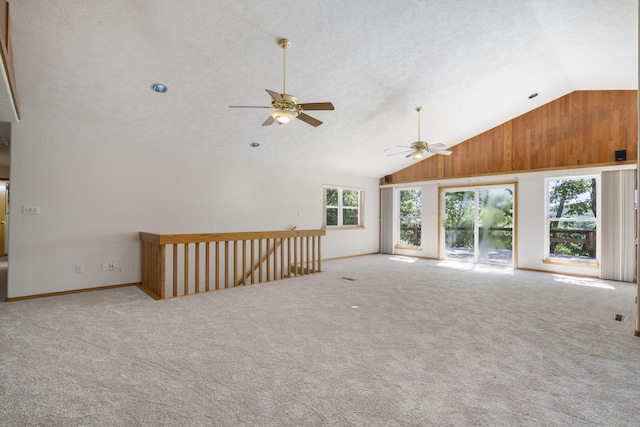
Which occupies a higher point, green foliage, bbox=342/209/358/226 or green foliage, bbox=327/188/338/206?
green foliage, bbox=327/188/338/206

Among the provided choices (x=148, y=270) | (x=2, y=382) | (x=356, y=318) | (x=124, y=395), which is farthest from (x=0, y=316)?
(x=356, y=318)

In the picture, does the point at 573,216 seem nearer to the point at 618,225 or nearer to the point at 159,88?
the point at 618,225

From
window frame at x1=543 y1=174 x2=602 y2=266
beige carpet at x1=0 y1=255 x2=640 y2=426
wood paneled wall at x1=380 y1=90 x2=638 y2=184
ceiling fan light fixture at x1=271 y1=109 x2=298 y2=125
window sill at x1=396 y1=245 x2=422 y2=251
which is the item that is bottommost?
beige carpet at x1=0 y1=255 x2=640 y2=426

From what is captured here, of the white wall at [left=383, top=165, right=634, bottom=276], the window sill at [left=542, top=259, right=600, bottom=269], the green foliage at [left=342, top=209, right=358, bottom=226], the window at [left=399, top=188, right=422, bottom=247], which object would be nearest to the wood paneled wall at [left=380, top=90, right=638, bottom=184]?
the white wall at [left=383, top=165, right=634, bottom=276]

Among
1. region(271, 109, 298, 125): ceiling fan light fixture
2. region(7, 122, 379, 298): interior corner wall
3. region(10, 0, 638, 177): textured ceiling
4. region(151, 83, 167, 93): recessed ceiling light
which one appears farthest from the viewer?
region(7, 122, 379, 298): interior corner wall

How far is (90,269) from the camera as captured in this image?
4.61m

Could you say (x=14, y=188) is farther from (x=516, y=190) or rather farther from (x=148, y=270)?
(x=516, y=190)

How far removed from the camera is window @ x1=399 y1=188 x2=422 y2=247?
29.5 ft

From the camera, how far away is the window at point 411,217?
898 centimetres

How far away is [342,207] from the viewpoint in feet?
28.9

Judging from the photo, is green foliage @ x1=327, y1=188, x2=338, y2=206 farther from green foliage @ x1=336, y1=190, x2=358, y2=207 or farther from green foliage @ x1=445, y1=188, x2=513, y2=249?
green foliage @ x1=445, y1=188, x2=513, y2=249

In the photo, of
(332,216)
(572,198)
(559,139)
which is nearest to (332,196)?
(332,216)

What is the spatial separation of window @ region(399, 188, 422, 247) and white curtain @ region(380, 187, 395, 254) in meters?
0.34

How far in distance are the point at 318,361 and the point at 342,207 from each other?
657 cm
